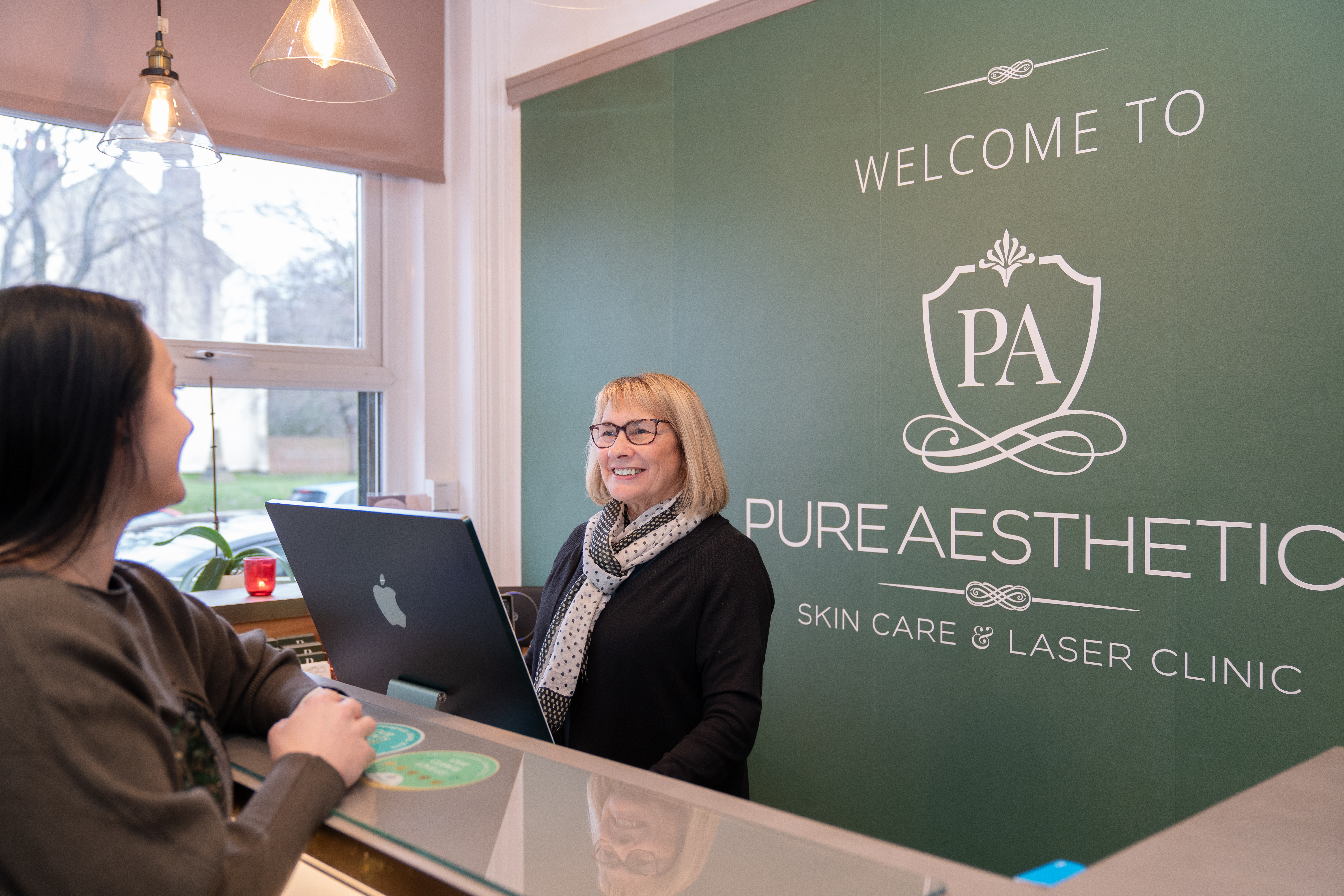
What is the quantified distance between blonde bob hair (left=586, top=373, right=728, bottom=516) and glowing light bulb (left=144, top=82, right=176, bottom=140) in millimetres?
1439

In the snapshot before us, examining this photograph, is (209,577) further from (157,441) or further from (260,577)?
(157,441)

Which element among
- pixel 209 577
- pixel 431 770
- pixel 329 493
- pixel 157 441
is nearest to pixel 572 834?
pixel 431 770

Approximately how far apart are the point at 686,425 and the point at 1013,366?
A: 0.91 m

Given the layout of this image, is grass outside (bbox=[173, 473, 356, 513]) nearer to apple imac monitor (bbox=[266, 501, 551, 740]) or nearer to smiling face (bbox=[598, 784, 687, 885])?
apple imac monitor (bbox=[266, 501, 551, 740])

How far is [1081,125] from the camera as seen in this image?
7.13 ft

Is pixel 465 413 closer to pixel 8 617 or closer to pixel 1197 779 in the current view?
pixel 1197 779

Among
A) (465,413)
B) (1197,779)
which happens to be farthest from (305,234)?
(1197,779)

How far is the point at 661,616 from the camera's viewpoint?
166 cm

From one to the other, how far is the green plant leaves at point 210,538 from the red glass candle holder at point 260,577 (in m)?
0.52

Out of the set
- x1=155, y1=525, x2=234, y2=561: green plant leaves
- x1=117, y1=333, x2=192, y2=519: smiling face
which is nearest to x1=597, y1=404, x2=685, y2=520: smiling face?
x1=117, y1=333, x2=192, y2=519: smiling face

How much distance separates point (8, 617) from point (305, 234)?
330 centimetres

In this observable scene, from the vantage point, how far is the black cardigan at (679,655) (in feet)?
5.21

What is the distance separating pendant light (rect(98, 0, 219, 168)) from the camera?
2379 mm

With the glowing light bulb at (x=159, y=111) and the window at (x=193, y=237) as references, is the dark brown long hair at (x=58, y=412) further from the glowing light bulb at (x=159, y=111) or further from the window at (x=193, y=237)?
the window at (x=193, y=237)
